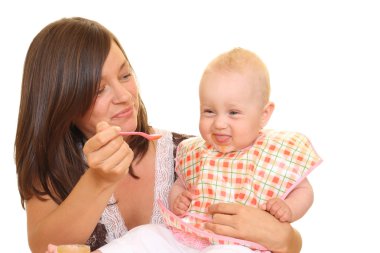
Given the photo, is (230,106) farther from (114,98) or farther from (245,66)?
(114,98)

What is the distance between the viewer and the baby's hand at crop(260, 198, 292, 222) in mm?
2020

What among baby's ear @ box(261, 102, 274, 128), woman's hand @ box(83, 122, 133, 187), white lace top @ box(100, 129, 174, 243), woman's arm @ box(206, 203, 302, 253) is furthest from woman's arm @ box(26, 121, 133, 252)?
baby's ear @ box(261, 102, 274, 128)

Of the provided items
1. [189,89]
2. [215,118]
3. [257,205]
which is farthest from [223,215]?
[189,89]

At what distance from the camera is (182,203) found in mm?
2156

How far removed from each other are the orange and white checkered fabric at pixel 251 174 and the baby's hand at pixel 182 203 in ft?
0.09

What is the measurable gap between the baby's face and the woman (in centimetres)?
24

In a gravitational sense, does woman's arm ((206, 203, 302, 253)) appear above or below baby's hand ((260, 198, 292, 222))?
below

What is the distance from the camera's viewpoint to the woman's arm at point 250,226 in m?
1.98

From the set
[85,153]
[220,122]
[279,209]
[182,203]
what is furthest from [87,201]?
[279,209]

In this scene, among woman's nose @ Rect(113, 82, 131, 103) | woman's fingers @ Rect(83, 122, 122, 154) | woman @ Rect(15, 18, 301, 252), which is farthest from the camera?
woman's nose @ Rect(113, 82, 131, 103)

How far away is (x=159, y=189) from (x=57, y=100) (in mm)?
536

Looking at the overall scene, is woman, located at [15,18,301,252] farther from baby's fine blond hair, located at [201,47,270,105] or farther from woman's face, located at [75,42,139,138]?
baby's fine blond hair, located at [201,47,270,105]

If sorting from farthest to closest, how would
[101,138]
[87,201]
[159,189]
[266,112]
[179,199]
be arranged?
[159,189] < [179,199] < [266,112] < [87,201] < [101,138]

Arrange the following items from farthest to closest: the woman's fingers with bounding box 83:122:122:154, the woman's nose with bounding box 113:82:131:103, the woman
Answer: the woman's nose with bounding box 113:82:131:103
the woman
the woman's fingers with bounding box 83:122:122:154
